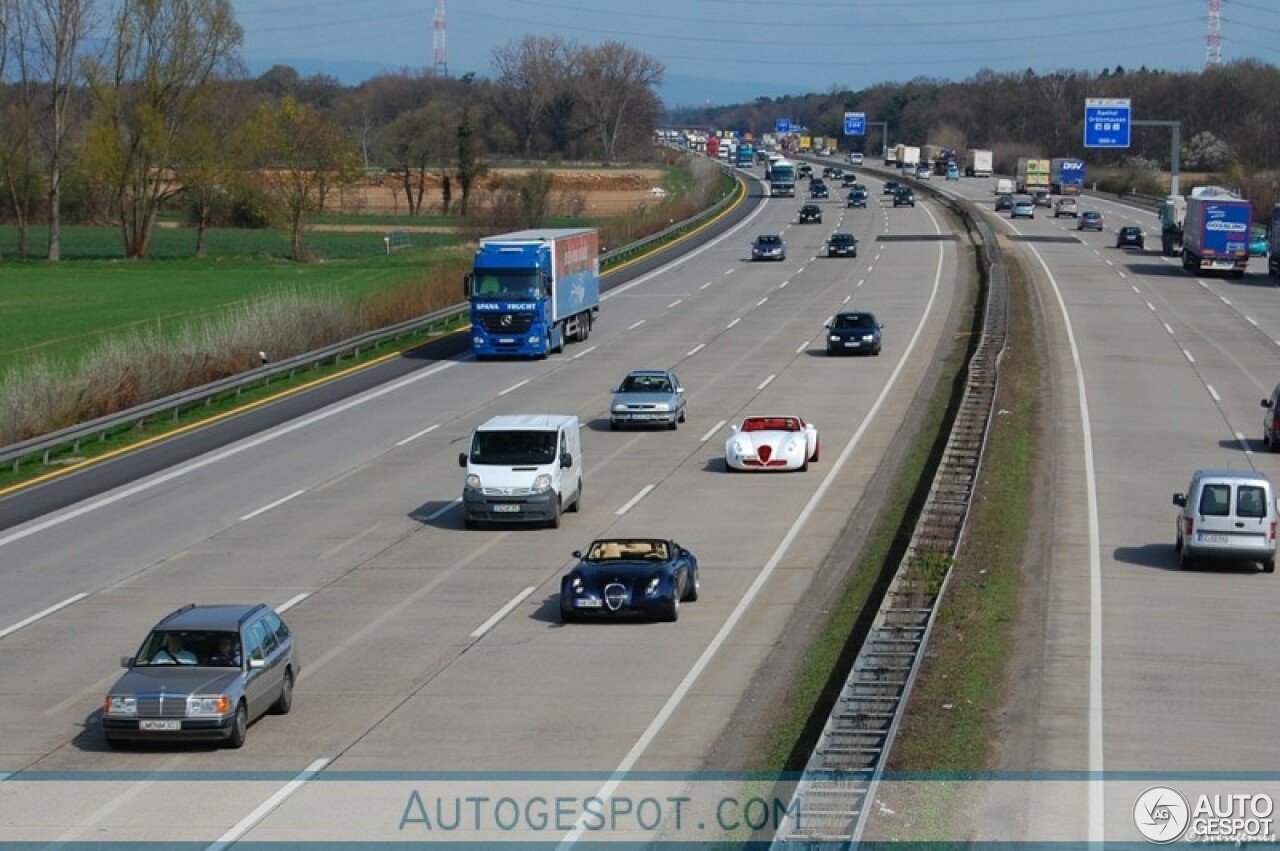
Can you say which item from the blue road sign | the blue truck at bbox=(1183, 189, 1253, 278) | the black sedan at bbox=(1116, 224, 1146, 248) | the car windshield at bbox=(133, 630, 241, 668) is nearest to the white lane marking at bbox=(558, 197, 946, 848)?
the car windshield at bbox=(133, 630, 241, 668)

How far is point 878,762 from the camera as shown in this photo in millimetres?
16078

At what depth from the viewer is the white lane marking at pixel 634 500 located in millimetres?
32656

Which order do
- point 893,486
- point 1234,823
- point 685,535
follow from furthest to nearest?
point 893,486
point 685,535
point 1234,823

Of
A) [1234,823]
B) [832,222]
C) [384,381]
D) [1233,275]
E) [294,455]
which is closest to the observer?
[1234,823]

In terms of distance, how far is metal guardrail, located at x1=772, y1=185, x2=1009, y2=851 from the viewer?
14.7 metres

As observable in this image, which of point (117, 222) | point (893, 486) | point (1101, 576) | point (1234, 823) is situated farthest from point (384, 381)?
point (117, 222)

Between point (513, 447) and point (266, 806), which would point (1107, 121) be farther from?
point (266, 806)

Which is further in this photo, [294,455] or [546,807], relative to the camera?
[294,455]

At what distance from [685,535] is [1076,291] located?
157 ft

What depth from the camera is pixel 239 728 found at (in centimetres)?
1836

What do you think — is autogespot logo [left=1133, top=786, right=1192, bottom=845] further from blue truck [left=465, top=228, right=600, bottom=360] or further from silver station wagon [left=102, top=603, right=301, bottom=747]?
blue truck [left=465, top=228, right=600, bottom=360]

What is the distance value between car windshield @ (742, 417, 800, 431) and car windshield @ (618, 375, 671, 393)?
17.7 feet

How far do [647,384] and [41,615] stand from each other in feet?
64.1

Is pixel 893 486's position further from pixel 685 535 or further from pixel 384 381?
pixel 384 381
